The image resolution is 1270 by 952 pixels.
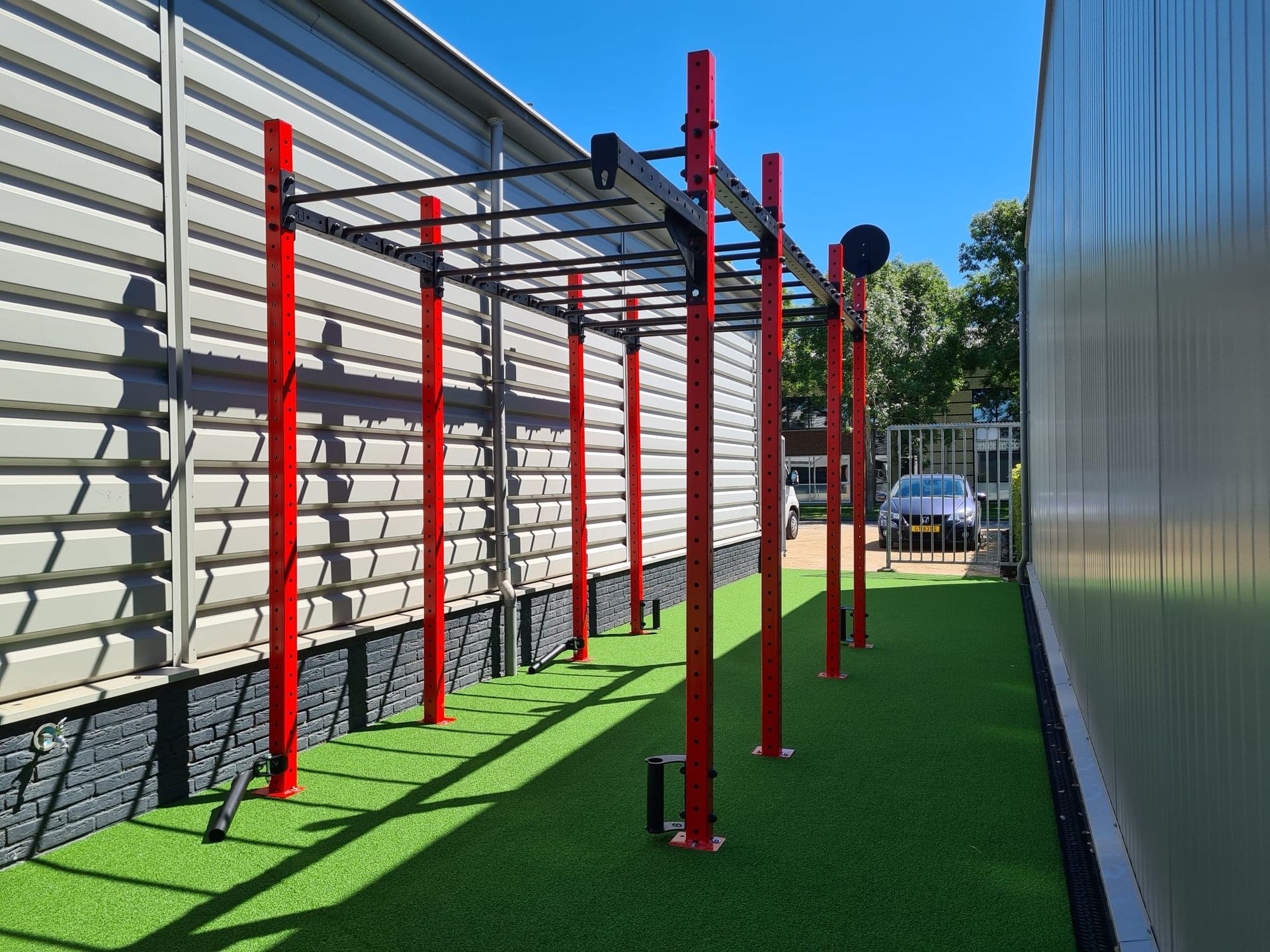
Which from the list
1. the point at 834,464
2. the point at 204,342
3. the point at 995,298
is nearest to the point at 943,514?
the point at 834,464

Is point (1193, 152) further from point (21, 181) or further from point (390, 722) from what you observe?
point (390, 722)

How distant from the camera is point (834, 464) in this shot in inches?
274

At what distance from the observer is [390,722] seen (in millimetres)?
5738

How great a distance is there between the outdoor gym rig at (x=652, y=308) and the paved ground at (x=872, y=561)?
6.19 m

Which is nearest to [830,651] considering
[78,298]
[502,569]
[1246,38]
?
[502,569]

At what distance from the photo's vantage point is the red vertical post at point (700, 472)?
154 inches

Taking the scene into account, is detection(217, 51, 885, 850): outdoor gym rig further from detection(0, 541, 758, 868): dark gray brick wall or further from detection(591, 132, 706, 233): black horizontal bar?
detection(0, 541, 758, 868): dark gray brick wall

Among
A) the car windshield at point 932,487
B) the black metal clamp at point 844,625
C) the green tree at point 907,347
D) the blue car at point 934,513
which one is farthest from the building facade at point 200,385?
the green tree at point 907,347

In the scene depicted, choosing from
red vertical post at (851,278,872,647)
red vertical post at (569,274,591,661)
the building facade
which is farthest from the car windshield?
the building facade

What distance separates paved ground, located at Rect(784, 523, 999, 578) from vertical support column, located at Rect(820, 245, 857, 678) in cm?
427

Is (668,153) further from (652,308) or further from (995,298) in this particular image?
(995,298)

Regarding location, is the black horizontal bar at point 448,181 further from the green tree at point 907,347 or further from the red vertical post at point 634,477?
the green tree at point 907,347

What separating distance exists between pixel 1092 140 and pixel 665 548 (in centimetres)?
727

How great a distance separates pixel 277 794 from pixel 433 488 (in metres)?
1.96
